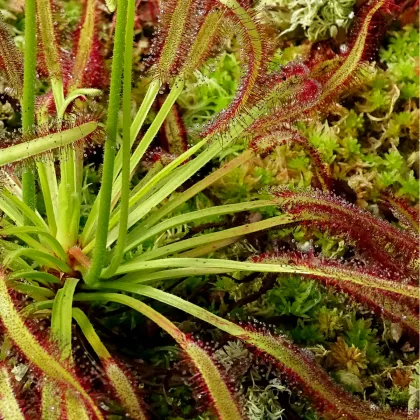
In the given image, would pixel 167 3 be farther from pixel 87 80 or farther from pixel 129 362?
pixel 129 362

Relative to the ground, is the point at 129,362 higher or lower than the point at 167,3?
lower

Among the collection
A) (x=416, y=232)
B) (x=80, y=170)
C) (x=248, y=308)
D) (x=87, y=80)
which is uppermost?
(x=87, y=80)

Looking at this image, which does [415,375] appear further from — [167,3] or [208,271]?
[167,3]

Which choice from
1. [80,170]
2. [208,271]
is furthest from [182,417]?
[80,170]

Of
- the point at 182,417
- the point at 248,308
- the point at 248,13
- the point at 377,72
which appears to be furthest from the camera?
the point at 377,72

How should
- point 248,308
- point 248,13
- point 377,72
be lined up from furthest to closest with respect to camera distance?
point 377,72, point 248,308, point 248,13

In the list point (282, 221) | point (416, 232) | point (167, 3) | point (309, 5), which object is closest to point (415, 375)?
point (416, 232)

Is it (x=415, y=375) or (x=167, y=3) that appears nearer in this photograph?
(x=167, y=3)
